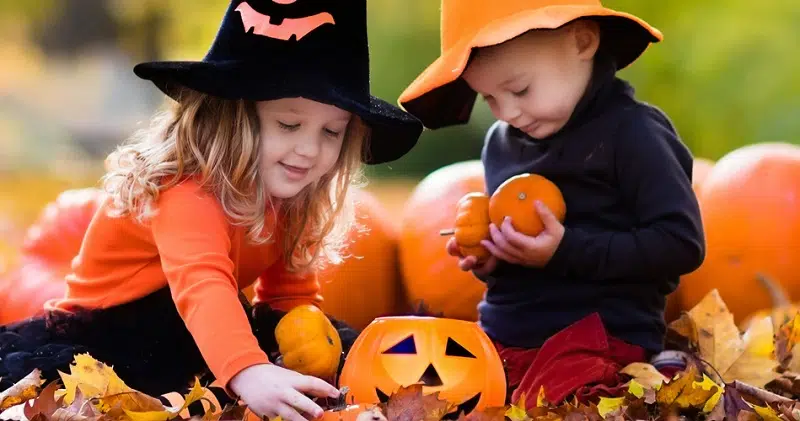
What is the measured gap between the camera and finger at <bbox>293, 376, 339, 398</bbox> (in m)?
1.85

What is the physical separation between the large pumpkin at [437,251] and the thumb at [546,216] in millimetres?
937

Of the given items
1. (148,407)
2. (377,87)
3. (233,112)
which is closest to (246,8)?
(233,112)

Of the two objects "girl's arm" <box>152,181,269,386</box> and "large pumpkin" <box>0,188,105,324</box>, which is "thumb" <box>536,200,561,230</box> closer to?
"girl's arm" <box>152,181,269,386</box>

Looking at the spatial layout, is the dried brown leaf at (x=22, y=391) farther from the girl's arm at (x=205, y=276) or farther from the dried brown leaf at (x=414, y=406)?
the dried brown leaf at (x=414, y=406)

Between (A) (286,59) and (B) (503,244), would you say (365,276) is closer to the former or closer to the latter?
(B) (503,244)

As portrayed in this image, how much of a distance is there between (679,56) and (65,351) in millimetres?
4737

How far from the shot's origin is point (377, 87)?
19.8 ft

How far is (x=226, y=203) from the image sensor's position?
7.22ft

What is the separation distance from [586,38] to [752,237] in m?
1.27

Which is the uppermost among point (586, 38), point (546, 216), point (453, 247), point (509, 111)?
point (586, 38)

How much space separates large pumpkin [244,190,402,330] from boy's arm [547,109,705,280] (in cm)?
106

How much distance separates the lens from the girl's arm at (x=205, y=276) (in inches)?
76.3

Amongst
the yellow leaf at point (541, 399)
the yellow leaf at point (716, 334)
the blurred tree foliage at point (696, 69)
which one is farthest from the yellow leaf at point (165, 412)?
the blurred tree foliage at point (696, 69)

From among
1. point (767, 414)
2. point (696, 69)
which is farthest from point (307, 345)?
point (696, 69)
